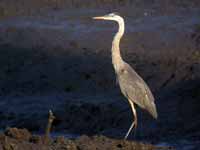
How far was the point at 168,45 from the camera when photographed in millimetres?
18266

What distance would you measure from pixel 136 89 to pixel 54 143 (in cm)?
279

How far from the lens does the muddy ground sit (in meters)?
15.5

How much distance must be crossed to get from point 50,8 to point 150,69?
17.4 ft

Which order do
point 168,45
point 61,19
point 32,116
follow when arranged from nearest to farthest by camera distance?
1. point 32,116
2. point 168,45
3. point 61,19

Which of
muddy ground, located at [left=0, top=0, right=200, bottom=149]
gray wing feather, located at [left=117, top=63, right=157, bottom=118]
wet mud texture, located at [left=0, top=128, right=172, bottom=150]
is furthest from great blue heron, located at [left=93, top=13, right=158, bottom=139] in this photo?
wet mud texture, located at [left=0, top=128, right=172, bottom=150]

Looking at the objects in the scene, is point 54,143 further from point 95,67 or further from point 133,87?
point 95,67

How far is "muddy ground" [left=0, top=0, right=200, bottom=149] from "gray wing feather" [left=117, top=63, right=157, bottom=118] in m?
0.62

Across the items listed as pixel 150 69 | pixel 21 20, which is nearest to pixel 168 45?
pixel 150 69

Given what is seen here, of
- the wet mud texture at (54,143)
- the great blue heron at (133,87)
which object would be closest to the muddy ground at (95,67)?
the great blue heron at (133,87)

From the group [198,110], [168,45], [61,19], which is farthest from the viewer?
[61,19]

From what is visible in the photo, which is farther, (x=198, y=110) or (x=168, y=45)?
(x=168, y=45)

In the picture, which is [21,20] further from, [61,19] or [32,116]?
[32,116]

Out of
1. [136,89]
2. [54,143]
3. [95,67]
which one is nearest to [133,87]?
[136,89]

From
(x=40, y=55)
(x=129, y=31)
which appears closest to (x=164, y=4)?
(x=129, y=31)
